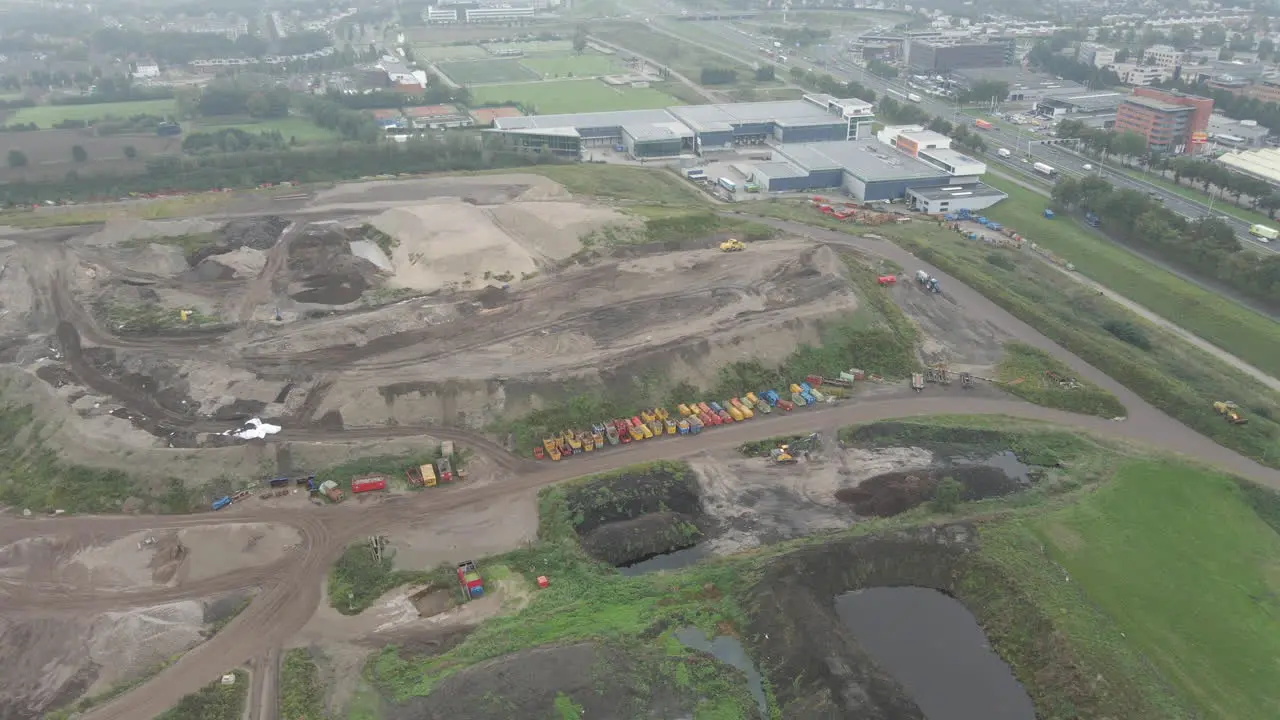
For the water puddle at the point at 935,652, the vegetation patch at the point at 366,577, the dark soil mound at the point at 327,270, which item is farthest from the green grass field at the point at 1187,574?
the dark soil mound at the point at 327,270

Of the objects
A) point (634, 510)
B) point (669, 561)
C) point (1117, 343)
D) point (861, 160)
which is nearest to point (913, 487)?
point (669, 561)

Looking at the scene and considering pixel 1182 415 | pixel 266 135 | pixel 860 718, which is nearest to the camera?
pixel 860 718

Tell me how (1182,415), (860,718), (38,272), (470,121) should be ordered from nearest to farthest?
(860,718), (1182,415), (38,272), (470,121)

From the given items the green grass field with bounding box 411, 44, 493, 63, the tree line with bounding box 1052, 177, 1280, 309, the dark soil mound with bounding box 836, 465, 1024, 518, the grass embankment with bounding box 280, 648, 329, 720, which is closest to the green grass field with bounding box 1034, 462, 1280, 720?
the dark soil mound with bounding box 836, 465, 1024, 518

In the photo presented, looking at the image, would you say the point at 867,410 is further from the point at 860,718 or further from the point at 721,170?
the point at 721,170

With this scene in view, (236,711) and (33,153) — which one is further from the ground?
(33,153)

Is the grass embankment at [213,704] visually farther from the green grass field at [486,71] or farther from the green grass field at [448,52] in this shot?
the green grass field at [448,52]

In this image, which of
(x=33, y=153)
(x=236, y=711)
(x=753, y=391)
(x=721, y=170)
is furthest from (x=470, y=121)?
(x=236, y=711)

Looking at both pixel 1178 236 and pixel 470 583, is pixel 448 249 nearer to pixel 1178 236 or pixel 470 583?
pixel 470 583
